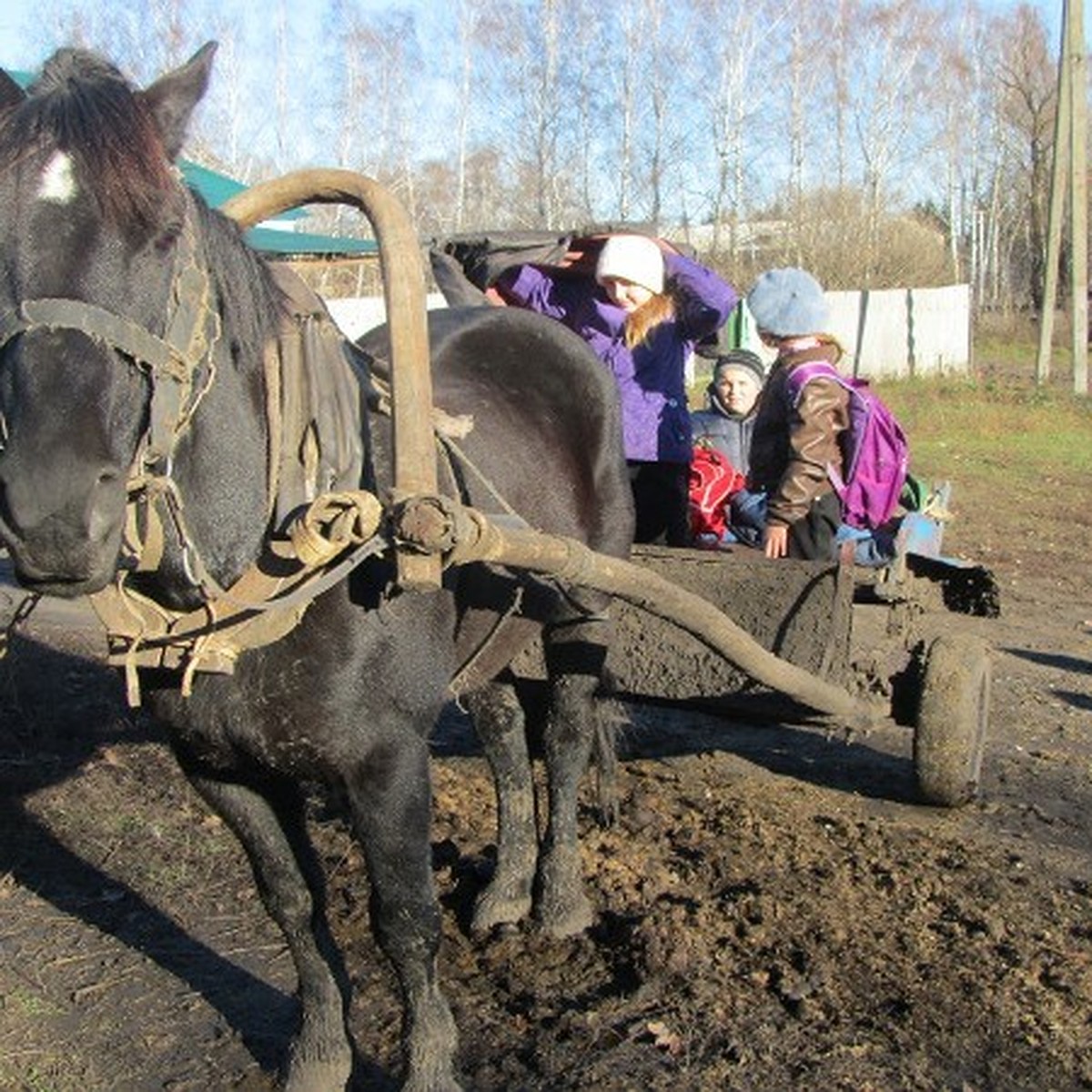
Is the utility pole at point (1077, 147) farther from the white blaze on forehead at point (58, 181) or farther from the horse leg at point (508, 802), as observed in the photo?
the white blaze on forehead at point (58, 181)

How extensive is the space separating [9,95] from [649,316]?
278cm

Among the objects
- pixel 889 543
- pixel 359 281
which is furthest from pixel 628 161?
pixel 889 543

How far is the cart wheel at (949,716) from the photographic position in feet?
15.3

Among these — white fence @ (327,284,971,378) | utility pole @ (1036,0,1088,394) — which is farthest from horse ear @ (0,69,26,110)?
white fence @ (327,284,971,378)

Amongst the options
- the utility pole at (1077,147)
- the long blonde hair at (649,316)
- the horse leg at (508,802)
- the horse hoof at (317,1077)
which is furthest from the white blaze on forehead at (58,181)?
the utility pole at (1077,147)

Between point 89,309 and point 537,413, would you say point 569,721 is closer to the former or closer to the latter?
point 537,413

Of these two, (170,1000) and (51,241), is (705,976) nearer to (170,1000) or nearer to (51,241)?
(170,1000)

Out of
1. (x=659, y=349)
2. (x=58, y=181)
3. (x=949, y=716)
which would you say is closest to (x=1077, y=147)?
(x=659, y=349)

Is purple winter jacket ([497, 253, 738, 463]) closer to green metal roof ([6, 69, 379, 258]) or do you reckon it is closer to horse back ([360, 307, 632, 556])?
horse back ([360, 307, 632, 556])

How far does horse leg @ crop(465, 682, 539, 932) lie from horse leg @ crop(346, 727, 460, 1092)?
0.96 metres

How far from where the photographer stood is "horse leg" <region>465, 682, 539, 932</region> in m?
4.31

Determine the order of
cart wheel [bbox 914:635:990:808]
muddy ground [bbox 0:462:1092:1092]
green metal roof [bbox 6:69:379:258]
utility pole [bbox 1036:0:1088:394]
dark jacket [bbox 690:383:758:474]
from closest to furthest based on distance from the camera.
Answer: muddy ground [bbox 0:462:1092:1092] < cart wheel [bbox 914:635:990:808] < dark jacket [bbox 690:383:758:474] < green metal roof [bbox 6:69:379:258] < utility pole [bbox 1036:0:1088:394]

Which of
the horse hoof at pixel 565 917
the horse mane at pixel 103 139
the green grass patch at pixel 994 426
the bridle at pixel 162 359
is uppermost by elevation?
the horse mane at pixel 103 139

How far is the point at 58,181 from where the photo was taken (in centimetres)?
223
